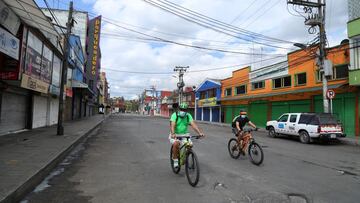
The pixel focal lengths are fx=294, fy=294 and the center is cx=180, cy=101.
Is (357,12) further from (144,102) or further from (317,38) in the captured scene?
→ (144,102)

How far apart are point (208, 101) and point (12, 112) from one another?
34.0 m

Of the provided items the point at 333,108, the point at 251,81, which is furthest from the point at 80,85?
the point at 333,108

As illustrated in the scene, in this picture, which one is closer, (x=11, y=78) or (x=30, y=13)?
(x=30, y=13)

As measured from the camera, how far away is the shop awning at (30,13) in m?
10.3

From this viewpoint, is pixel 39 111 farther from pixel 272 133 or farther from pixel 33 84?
pixel 272 133

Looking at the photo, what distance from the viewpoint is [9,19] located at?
37.6ft

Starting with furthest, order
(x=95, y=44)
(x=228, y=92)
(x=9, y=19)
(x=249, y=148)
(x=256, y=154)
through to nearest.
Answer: (x=95, y=44), (x=228, y=92), (x=9, y=19), (x=249, y=148), (x=256, y=154)

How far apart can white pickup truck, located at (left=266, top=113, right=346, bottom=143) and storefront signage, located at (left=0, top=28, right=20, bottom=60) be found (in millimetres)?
14484

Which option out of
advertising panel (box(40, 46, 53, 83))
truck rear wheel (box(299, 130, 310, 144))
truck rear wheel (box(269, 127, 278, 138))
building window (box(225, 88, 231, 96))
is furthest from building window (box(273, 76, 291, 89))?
advertising panel (box(40, 46, 53, 83))

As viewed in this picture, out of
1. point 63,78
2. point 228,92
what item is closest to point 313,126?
point 63,78

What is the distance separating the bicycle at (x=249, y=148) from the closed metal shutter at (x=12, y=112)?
10341 millimetres

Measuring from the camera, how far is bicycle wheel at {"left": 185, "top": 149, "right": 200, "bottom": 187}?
19.6ft

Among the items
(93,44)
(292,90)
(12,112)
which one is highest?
(93,44)

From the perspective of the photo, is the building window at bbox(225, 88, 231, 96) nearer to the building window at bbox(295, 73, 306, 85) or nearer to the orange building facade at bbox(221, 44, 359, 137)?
the orange building facade at bbox(221, 44, 359, 137)
